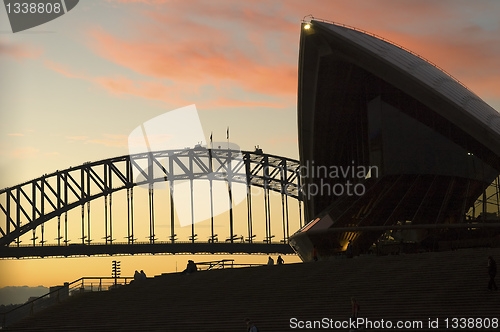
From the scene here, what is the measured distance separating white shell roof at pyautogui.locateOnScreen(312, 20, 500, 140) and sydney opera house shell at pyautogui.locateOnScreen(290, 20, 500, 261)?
0.07 meters

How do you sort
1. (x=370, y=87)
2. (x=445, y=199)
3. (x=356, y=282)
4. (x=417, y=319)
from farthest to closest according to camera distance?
1. (x=370, y=87)
2. (x=445, y=199)
3. (x=356, y=282)
4. (x=417, y=319)

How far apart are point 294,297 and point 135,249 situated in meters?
64.8

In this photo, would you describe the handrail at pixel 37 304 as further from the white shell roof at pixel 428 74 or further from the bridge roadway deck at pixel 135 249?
the bridge roadway deck at pixel 135 249

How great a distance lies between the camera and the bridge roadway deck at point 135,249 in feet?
297

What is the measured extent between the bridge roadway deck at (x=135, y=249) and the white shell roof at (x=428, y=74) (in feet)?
163

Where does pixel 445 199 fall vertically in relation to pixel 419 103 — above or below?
below

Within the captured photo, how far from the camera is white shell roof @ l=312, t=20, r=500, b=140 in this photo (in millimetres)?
39844

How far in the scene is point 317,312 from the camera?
2580 cm

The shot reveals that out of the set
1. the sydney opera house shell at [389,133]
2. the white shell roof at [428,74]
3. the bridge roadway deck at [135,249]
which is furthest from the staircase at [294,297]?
the bridge roadway deck at [135,249]

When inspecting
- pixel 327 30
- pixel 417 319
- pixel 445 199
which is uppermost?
pixel 327 30

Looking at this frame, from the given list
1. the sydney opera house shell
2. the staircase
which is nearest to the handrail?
the staircase

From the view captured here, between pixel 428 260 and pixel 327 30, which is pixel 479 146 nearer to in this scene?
pixel 327 30

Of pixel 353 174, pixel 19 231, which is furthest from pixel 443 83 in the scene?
pixel 19 231

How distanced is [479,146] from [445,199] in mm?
3210
